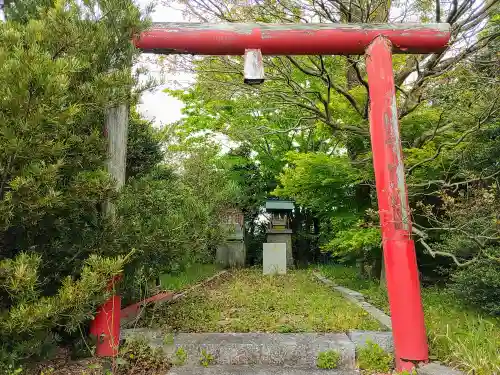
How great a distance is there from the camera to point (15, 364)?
2.79m

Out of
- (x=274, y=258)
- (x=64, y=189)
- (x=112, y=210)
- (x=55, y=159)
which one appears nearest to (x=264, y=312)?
(x=112, y=210)

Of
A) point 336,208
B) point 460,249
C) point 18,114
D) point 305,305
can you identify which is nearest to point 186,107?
point 336,208

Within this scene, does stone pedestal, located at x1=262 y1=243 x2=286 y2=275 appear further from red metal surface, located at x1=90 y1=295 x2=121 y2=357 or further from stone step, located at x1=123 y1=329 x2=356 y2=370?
red metal surface, located at x1=90 y1=295 x2=121 y2=357

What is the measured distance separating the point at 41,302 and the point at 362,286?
267 inches

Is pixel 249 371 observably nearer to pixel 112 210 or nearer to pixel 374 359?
pixel 374 359

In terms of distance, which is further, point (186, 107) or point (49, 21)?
point (186, 107)

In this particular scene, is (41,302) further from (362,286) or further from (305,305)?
(362,286)

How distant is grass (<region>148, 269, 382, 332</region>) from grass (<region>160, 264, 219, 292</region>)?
74cm

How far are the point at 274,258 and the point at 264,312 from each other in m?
5.90

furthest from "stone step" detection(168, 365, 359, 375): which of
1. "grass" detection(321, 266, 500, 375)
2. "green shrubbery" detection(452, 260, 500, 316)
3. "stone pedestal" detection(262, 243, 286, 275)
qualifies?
"stone pedestal" detection(262, 243, 286, 275)

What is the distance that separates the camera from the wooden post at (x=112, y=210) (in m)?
3.57

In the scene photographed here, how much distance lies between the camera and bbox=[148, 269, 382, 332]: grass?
14.5 ft

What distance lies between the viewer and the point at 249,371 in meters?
3.47

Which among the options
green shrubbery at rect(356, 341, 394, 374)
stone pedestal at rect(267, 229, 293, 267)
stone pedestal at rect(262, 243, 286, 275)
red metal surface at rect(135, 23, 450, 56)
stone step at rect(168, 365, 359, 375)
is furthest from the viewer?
stone pedestal at rect(267, 229, 293, 267)
